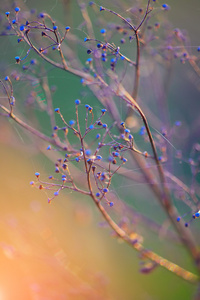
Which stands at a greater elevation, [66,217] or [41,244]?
[66,217]

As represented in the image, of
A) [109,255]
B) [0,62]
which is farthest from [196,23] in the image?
[109,255]

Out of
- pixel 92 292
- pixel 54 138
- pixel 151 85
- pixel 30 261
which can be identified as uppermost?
pixel 151 85

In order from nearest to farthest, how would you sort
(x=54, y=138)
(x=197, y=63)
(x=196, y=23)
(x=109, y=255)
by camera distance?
1. (x=54, y=138)
2. (x=197, y=63)
3. (x=196, y=23)
4. (x=109, y=255)

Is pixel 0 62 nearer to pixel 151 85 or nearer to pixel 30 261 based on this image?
pixel 151 85

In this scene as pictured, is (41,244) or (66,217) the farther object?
(66,217)

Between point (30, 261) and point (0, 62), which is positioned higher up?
point (0, 62)

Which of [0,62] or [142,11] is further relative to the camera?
[0,62]

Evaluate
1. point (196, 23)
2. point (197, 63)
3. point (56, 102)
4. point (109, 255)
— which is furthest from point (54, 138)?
point (109, 255)

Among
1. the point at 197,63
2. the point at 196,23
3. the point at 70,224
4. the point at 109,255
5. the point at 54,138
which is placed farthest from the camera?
the point at 109,255
